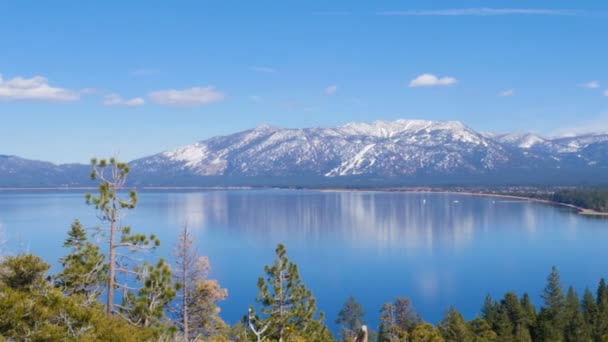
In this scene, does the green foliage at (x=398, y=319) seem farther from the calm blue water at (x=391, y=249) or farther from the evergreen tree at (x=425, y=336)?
the evergreen tree at (x=425, y=336)

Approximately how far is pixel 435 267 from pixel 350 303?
19978mm

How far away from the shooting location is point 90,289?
395 inches

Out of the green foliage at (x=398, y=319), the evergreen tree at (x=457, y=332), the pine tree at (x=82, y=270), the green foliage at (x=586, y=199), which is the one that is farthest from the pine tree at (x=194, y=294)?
the green foliage at (x=586, y=199)

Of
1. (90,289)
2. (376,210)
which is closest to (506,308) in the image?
(90,289)

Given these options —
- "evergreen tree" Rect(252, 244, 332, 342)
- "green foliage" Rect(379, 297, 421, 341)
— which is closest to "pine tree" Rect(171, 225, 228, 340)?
"evergreen tree" Rect(252, 244, 332, 342)

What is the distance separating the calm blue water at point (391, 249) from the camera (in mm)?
38094

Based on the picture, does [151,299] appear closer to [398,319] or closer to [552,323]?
[552,323]

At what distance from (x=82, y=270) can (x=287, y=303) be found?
5.68 meters

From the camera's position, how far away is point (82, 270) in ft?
31.9

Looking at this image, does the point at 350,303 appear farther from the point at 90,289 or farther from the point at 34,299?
the point at 34,299

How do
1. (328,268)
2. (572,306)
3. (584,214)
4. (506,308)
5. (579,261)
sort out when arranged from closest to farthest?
(506,308), (572,306), (328,268), (579,261), (584,214)

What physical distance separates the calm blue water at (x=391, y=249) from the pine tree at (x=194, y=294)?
473 centimetres

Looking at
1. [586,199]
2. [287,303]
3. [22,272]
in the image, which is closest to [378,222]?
[586,199]

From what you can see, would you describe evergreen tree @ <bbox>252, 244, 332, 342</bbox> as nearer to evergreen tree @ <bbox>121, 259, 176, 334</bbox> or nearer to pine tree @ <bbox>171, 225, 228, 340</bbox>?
pine tree @ <bbox>171, 225, 228, 340</bbox>
